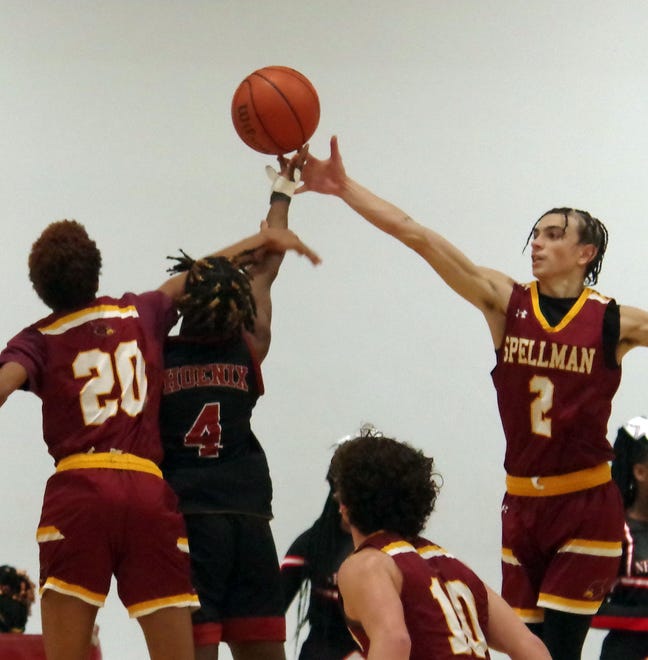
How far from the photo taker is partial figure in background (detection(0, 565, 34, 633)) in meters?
5.43

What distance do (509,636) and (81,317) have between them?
169 centimetres

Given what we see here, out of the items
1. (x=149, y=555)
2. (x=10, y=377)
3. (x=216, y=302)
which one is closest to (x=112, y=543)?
(x=149, y=555)

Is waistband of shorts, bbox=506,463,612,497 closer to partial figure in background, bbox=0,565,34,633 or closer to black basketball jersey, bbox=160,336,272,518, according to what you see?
black basketball jersey, bbox=160,336,272,518

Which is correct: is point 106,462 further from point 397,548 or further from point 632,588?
point 632,588

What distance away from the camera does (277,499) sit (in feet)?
22.7

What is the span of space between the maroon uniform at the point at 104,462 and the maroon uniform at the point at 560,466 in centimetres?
130

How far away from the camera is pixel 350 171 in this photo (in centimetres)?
707

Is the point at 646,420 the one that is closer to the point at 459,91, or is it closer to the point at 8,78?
the point at 459,91

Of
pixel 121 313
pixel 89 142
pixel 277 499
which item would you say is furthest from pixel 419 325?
pixel 121 313

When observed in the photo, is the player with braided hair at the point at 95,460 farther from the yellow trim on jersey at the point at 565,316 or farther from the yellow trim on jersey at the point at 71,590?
the yellow trim on jersey at the point at 565,316

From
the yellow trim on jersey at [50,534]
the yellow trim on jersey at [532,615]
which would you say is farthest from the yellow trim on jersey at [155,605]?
the yellow trim on jersey at [532,615]

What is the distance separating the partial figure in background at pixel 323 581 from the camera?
4.53 meters

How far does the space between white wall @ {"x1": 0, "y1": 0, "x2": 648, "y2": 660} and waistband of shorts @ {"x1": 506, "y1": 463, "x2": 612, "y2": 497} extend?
213 centimetres

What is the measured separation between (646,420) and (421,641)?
2815mm
